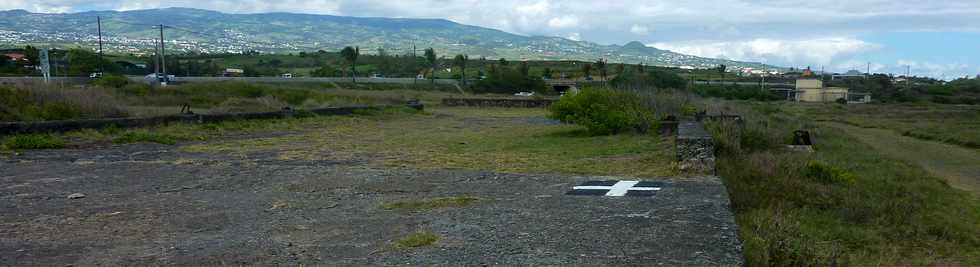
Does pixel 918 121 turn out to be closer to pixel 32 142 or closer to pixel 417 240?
pixel 32 142

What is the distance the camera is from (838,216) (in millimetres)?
8711

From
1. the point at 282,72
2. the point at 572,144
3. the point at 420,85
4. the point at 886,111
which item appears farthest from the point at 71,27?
the point at 572,144

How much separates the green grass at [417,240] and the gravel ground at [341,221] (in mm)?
72

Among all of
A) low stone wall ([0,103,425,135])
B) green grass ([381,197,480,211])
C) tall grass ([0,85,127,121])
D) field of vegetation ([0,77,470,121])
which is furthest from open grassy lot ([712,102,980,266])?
field of vegetation ([0,77,470,121])

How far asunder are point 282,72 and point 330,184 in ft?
288

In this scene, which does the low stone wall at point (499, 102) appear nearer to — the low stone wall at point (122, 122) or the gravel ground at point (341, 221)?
the low stone wall at point (122, 122)

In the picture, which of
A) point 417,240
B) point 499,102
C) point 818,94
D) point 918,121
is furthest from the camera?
point 818,94

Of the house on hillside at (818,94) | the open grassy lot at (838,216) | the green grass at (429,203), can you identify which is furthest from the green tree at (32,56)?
the house on hillside at (818,94)

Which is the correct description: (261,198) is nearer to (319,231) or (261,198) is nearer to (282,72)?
(319,231)

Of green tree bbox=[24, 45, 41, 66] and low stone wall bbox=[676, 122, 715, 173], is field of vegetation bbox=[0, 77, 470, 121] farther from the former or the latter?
green tree bbox=[24, 45, 41, 66]

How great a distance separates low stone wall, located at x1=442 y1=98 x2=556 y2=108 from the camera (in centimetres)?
4566

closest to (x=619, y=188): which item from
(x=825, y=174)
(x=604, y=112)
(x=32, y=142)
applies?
(x=825, y=174)

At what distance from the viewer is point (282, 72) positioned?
93312 mm

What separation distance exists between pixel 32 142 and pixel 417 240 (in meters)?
11.0
